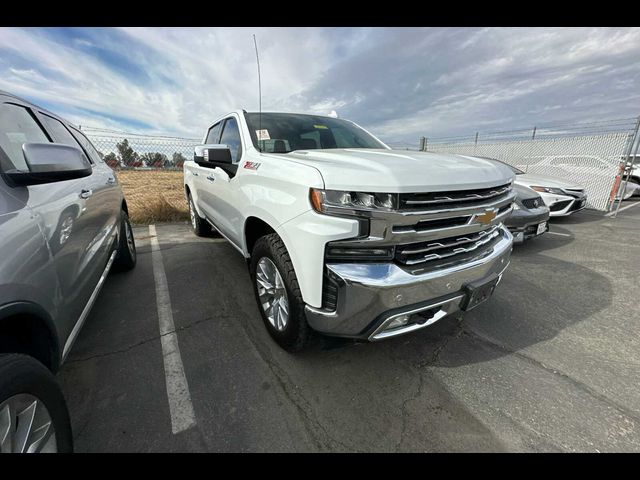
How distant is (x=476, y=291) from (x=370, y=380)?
0.93m

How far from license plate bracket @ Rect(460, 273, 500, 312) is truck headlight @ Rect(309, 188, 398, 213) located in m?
0.82

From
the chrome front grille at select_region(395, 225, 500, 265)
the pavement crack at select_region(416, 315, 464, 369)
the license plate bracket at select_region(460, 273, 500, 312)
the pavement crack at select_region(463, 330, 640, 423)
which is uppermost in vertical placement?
the chrome front grille at select_region(395, 225, 500, 265)

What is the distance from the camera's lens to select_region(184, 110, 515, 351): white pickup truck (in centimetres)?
155

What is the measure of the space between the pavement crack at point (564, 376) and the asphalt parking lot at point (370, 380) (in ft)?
0.03

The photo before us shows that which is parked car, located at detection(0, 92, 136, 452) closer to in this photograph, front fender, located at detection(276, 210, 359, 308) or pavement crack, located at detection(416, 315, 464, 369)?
front fender, located at detection(276, 210, 359, 308)

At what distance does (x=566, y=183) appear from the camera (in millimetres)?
6367

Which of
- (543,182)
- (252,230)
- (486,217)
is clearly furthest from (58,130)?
(543,182)

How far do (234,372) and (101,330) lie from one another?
4.70ft

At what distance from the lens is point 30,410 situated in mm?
1146

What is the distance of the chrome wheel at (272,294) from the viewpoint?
6.82 ft

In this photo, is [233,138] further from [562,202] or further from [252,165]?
[562,202]

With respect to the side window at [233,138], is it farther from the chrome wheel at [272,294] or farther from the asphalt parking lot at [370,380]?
the asphalt parking lot at [370,380]

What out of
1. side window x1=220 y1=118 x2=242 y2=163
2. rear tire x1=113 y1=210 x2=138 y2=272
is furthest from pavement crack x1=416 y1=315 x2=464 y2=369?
rear tire x1=113 y1=210 x2=138 y2=272

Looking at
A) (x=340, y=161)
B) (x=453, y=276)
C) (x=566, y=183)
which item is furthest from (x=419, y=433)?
(x=566, y=183)
